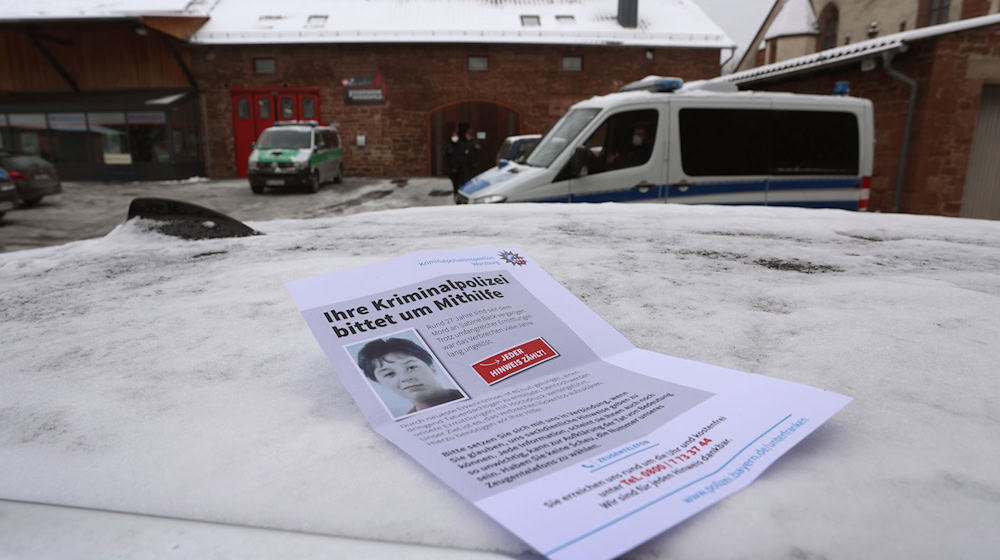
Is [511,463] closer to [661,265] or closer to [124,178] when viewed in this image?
[661,265]

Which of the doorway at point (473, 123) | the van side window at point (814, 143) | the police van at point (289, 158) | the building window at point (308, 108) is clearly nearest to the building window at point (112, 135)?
the building window at point (308, 108)

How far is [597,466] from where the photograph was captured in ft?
1.88

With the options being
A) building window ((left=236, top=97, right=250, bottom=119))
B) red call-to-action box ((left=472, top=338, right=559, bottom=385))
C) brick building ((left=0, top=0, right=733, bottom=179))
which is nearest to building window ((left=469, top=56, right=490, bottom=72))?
brick building ((left=0, top=0, right=733, bottom=179))

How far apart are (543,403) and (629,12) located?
17031 mm

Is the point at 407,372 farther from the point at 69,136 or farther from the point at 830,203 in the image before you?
the point at 69,136

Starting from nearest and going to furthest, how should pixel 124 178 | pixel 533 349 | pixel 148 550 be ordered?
pixel 148 550
pixel 533 349
pixel 124 178

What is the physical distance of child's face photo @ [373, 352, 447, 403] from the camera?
2.41 feet

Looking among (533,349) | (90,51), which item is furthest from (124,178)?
(533,349)

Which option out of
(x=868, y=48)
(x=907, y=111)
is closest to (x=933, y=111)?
(x=907, y=111)

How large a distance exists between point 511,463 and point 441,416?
0.13 meters

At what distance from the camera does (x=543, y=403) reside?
715mm

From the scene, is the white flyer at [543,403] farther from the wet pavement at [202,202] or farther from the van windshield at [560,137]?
the wet pavement at [202,202]

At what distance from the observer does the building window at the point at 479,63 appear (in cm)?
1570

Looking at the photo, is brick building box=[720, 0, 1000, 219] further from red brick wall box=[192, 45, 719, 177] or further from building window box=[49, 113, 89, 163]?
building window box=[49, 113, 89, 163]
